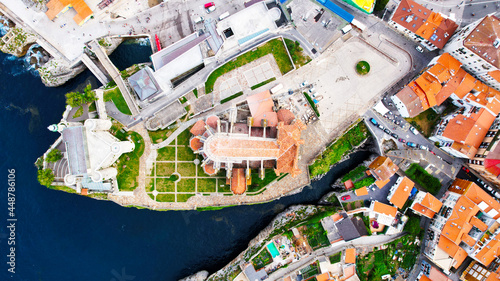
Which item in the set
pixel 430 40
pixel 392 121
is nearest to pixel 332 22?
pixel 430 40

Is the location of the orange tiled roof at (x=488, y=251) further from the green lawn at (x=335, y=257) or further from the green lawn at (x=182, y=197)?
the green lawn at (x=182, y=197)

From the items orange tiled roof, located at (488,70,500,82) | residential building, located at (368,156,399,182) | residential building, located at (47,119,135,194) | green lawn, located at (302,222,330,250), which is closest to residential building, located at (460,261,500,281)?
residential building, located at (368,156,399,182)

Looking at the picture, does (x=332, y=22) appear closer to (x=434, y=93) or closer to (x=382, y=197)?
(x=434, y=93)

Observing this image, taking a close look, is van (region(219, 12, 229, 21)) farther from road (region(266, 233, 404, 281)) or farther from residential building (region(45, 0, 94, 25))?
road (region(266, 233, 404, 281))

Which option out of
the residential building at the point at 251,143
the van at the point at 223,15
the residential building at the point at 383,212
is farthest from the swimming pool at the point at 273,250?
the van at the point at 223,15

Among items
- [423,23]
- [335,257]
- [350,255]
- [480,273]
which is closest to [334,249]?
[335,257]

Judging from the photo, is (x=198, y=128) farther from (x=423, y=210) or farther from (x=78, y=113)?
(x=423, y=210)
